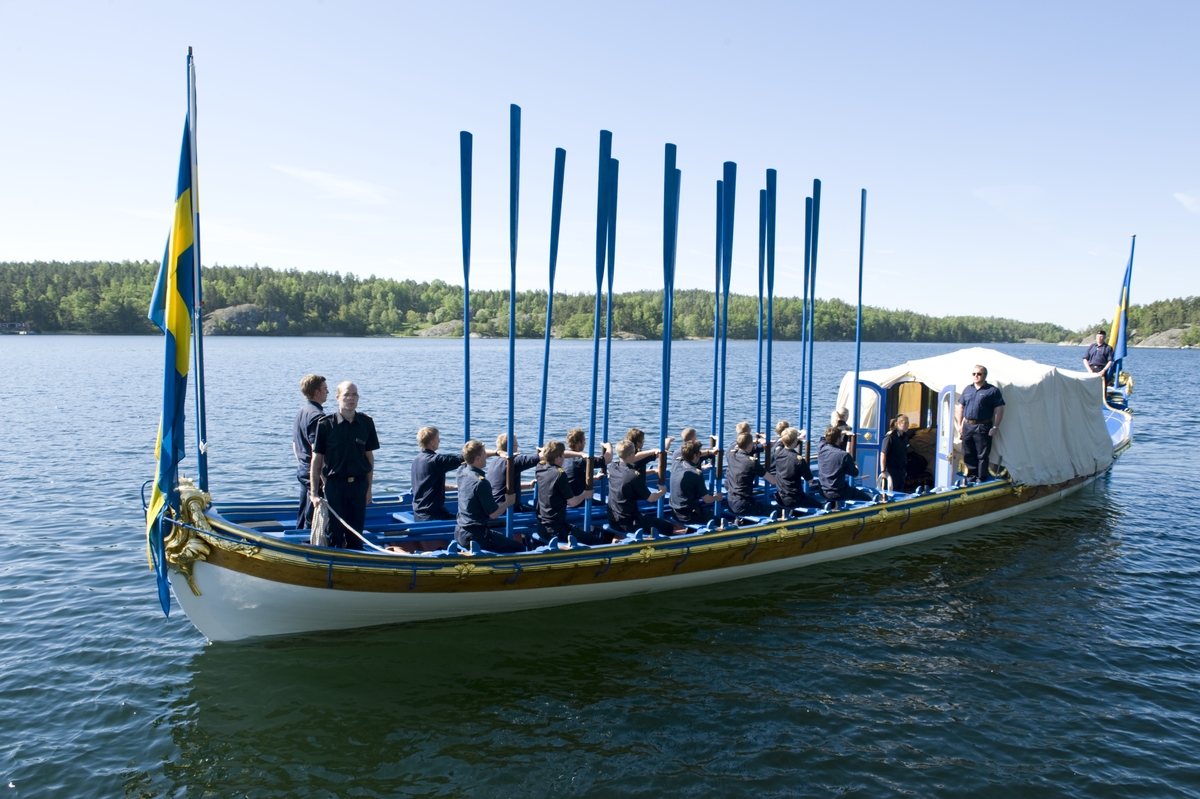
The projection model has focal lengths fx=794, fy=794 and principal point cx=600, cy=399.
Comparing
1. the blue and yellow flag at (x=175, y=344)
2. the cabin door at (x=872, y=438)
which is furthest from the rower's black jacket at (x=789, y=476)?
the blue and yellow flag at (x=175, y=344)

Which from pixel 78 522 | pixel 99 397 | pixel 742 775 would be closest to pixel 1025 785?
pixel 742 775

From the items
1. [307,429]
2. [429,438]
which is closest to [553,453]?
[429,438]

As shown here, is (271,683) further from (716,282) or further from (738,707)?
(716,282)

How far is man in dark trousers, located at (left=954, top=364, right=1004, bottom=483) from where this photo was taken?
46.8ft

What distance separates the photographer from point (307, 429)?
9391 mm

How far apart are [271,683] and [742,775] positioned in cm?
512

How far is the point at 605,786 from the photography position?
7.15 meters

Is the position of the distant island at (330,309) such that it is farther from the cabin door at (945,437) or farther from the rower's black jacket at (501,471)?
the rower's black jacket at (501,471)

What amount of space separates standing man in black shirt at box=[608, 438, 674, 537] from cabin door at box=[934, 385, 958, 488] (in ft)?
22.2

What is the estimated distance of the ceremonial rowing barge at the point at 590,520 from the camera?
8.27 meters

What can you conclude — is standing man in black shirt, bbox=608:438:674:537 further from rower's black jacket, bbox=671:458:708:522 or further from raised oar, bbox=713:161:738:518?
raised oar, bbox=713:161:738:518

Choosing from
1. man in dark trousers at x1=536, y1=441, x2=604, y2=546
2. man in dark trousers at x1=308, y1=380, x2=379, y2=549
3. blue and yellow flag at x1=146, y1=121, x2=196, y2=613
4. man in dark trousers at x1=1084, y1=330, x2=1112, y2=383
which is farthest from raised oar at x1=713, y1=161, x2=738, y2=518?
man in dark trousers at x1=1084, y1=330, x2=1112, y2=383

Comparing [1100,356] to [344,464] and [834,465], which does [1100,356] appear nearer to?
[834,465]

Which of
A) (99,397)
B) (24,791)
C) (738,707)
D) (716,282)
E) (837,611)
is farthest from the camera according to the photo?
(99,397)
